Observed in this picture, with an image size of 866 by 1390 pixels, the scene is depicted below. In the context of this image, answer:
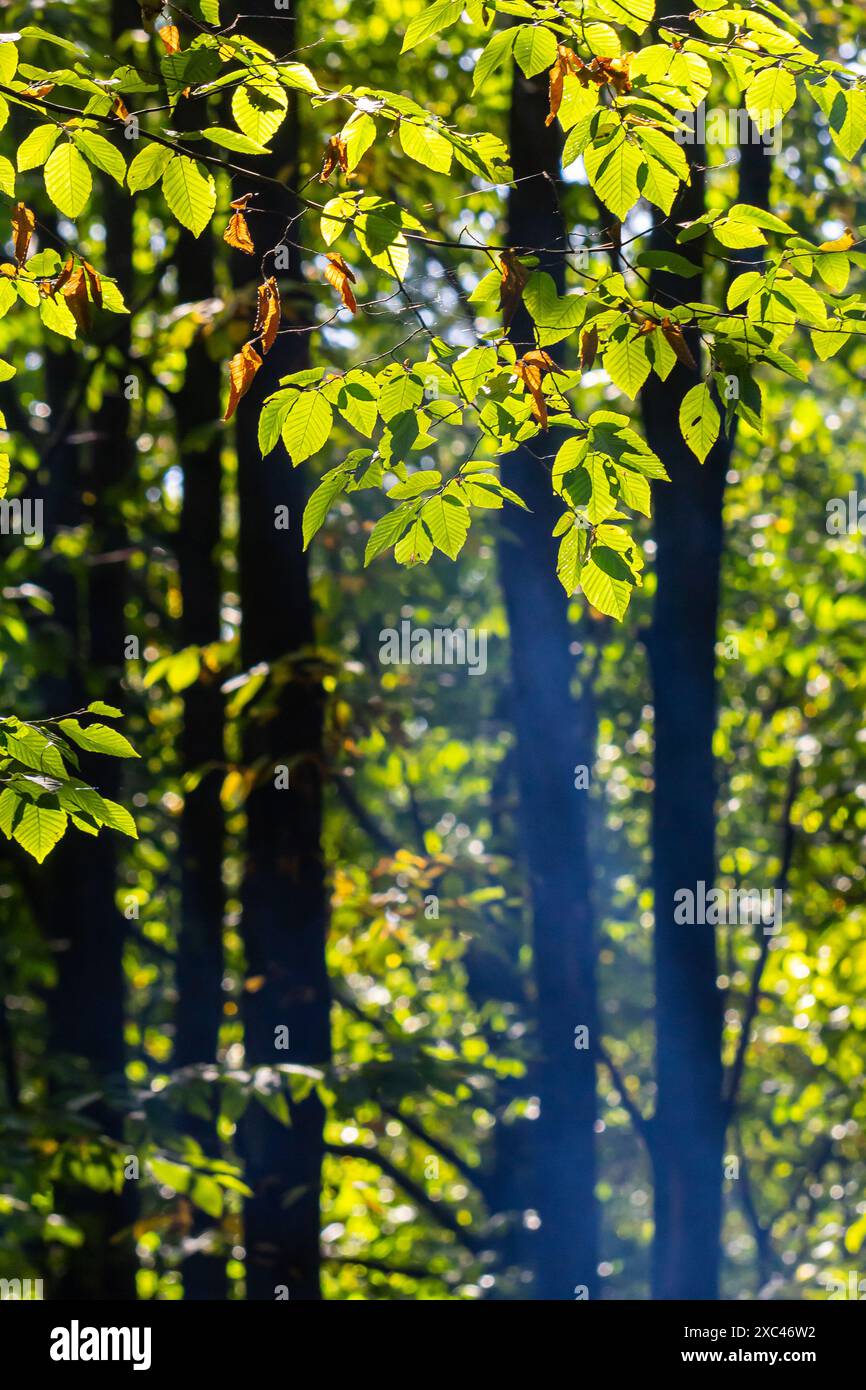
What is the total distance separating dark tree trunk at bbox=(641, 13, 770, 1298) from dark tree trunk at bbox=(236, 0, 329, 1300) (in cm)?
171

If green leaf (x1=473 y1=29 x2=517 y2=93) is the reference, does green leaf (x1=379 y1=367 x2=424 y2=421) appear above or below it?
below

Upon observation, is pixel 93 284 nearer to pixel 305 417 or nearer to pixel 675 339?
pixel 305 417

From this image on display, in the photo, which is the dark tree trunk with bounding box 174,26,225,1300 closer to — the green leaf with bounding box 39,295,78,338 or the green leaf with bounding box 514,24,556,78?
the green leaf with bounding box 39,295,78,338

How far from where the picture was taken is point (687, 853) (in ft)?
19.9

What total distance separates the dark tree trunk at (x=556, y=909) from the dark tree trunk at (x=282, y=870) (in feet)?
3.78

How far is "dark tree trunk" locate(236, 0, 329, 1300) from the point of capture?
225 inches

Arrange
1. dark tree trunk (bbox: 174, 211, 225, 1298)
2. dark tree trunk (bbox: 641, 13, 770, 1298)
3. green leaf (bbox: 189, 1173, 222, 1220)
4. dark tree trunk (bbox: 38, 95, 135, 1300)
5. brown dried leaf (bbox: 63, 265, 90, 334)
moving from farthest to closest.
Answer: dark tree trunk (bbox: 38, 95, 135, 1300) → dark tree trunk (bbox: 174, 211, 225, 1298) → dark tree trunk (bbox: 641, 13, 770, 1298) → green leaf (bbox: 189, 1173, 222, 1220) → brown dried leaf (bbox: 63, 265, 90, 334)

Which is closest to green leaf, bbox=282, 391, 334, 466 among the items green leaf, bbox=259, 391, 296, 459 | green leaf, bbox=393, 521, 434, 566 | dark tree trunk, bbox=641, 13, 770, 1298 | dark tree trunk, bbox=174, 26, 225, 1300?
green leaf, bbox=259, 391, 296, 459

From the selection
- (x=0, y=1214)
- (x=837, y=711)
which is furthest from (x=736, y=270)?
(x=0, y=1214)

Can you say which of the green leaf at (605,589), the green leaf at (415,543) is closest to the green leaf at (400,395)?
the green leaf at (415,543)

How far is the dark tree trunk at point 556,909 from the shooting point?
633 centimetres

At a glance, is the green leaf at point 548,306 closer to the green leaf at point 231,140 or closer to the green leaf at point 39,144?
the green leaf at point 231,140

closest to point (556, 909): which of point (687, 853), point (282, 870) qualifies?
point (687, 853)

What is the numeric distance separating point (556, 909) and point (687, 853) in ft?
2.53
